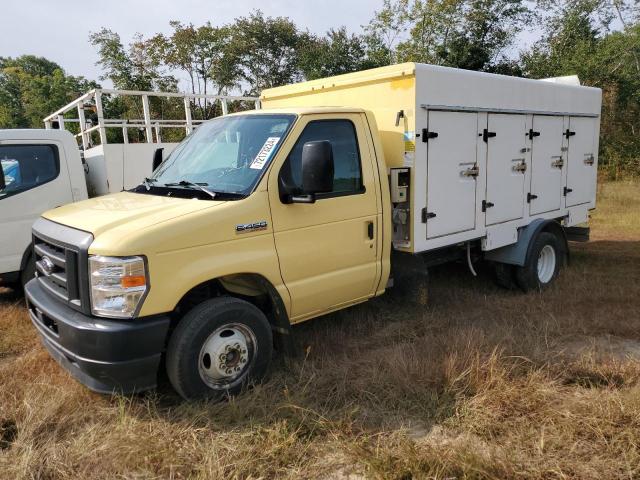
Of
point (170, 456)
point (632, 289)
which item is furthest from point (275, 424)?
point (632, 289)

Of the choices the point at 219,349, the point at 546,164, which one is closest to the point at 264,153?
the point at 219,349

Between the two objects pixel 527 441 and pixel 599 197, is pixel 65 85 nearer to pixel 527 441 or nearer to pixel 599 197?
pixel 599 197

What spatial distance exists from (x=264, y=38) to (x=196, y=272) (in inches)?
878

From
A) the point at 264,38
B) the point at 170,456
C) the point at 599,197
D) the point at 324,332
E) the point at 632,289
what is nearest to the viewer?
the point at 170,456

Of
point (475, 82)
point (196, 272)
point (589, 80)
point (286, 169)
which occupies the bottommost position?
point (196, 272)

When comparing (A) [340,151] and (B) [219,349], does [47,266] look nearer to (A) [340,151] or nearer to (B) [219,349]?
(B) [219,349]

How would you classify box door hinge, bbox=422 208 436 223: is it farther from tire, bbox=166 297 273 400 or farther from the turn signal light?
the turn signal light

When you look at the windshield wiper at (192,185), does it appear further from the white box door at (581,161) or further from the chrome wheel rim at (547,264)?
the white box door at (581,161)

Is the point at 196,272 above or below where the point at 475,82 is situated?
below

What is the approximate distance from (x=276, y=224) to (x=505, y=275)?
3746 millimetres

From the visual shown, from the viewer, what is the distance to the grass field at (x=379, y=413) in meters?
3.01

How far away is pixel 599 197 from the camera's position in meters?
15.0

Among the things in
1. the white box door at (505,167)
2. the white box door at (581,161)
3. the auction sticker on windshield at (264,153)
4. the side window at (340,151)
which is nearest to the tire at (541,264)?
the white box door at (505,167)

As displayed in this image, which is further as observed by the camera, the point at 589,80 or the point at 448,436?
the point at 589,80
